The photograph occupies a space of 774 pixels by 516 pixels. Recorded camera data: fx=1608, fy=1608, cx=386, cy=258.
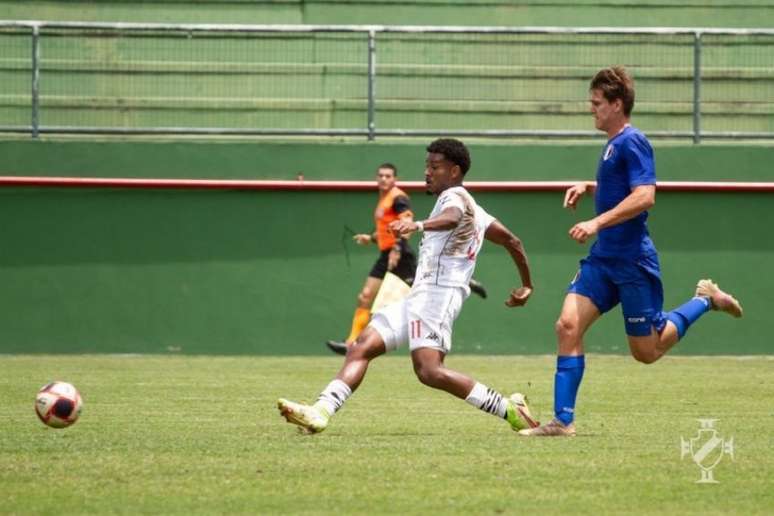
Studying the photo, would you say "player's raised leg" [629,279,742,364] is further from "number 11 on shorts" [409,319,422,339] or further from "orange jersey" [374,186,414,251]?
"orange jersey" [374,186,414,251]

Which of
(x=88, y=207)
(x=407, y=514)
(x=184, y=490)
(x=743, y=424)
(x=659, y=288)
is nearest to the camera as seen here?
(x=407, y=514)

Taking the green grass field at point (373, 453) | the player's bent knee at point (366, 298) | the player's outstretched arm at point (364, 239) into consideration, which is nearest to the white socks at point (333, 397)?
the green grass field at point (373, 453)

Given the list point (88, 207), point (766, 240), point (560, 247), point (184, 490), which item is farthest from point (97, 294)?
point (184, 490)

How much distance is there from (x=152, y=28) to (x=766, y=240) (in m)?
8.01

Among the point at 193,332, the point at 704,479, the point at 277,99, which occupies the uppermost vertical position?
the point at 277,99

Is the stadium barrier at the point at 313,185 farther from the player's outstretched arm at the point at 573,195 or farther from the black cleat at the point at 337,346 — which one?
the player's outstretched arm at the point at 573,195

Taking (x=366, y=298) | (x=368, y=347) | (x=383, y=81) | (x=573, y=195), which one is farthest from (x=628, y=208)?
(x=383, y=81)

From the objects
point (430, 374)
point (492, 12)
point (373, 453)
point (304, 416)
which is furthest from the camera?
point (492, 12)

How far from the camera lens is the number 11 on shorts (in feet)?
33.5

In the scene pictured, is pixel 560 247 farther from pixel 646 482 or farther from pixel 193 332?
pixel 646 482

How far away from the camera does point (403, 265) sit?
60.4ft

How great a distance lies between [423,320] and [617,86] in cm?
194

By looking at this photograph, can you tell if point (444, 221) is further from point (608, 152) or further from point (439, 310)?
point (608, 152)

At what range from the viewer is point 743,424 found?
11.3 meters
